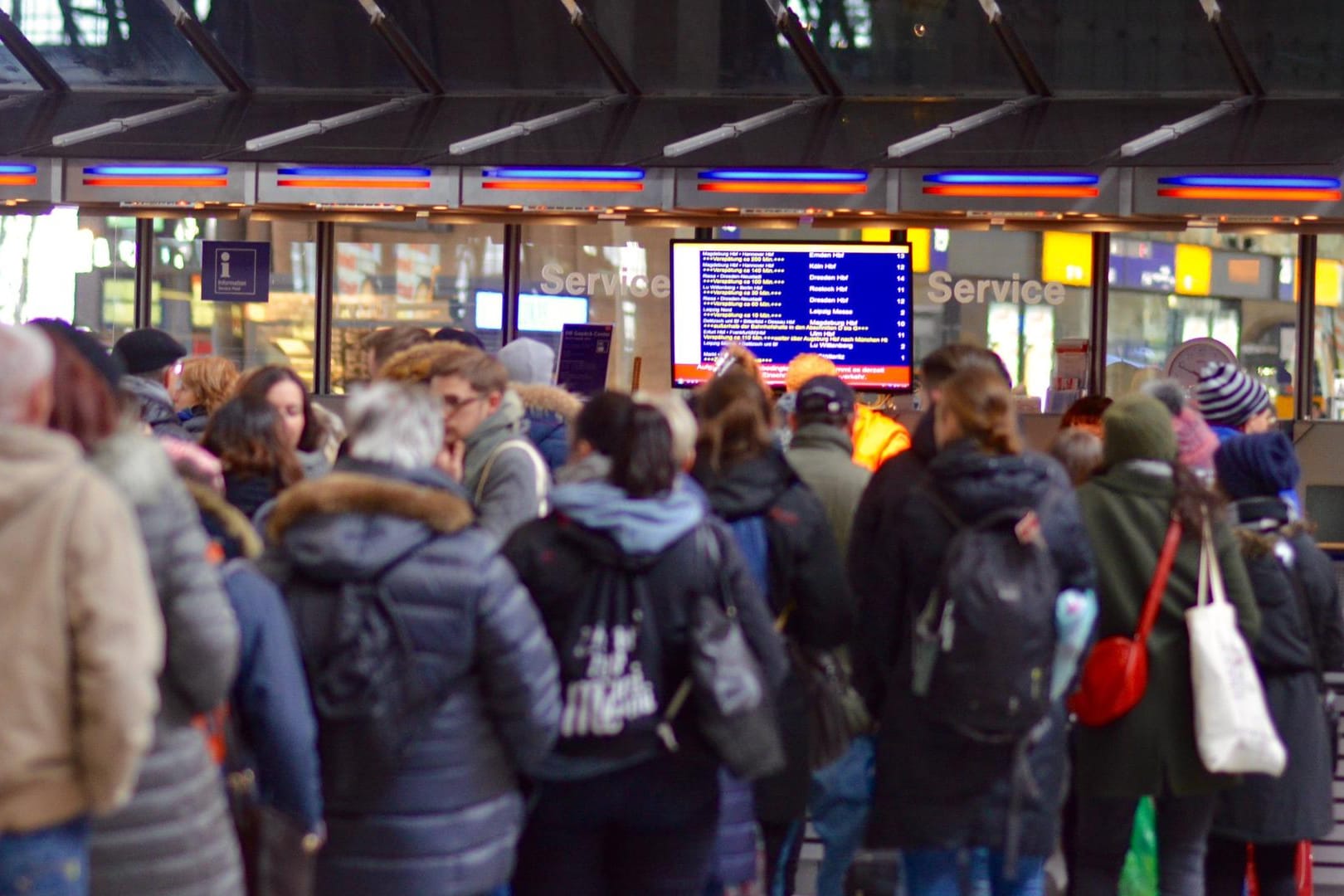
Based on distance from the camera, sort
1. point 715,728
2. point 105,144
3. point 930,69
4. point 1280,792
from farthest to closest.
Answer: point 930,69 → point 105,144 → point 1280,792 → point 715,728

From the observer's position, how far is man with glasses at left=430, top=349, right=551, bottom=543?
4.73 meters

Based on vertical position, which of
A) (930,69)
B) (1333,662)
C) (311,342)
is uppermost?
(930,69)

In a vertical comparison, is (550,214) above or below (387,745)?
above

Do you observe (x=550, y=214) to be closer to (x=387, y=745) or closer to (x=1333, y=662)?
(x=1333, y=662)

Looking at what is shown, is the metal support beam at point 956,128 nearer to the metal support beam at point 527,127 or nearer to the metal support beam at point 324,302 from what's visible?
the metal support beam at point 527,127

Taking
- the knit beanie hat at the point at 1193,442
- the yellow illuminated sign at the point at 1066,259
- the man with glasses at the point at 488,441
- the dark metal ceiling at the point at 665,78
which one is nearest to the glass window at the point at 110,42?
the dark metal ceiling at the point at 665,78

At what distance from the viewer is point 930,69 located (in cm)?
1170

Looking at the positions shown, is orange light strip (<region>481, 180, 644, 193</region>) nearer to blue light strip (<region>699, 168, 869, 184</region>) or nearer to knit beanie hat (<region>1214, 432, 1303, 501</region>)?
blue light strip (<region>699, 168, 869, 184</region>)

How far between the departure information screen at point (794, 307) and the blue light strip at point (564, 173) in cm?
47

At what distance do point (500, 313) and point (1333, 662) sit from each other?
7409 millimetres

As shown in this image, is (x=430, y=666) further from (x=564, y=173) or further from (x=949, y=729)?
(x=564, y=173)

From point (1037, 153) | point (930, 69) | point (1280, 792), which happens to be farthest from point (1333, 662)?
point (930, 69)

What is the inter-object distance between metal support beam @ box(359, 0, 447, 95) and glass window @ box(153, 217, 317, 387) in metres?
1.25

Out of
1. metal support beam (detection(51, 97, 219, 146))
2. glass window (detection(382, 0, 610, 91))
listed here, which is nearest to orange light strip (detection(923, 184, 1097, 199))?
glass window (detection(382, 0, 610, 91))
